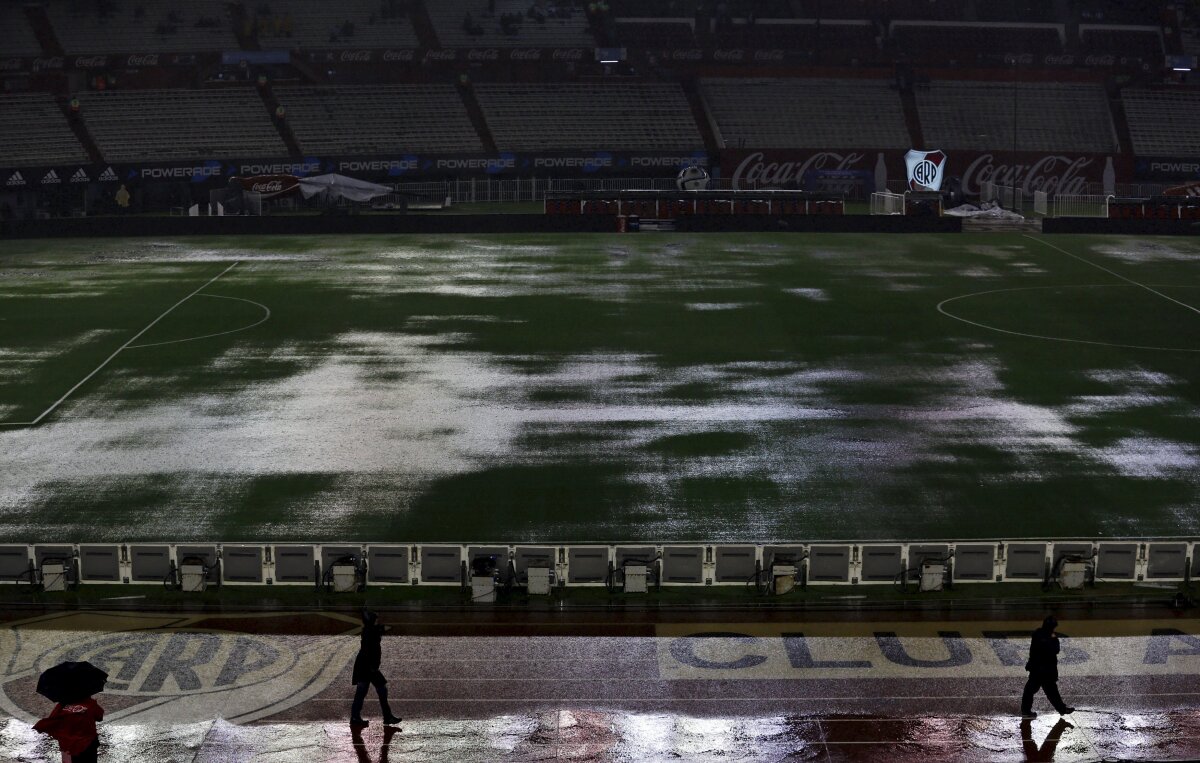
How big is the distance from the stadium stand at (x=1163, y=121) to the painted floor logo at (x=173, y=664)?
268ft

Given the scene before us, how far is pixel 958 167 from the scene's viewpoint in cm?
9281

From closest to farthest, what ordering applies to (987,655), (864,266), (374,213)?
(987,655) < (864,266) < (374,213)

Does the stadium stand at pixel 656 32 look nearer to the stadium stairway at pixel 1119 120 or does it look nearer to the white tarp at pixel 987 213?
the white tarp at pixel 987 213

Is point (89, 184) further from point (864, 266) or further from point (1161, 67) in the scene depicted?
point (1161, 67)

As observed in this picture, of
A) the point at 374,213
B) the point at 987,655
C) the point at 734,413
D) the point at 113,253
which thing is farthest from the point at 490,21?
the point at 987,655

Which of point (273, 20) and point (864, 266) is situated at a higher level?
point (273, 20)

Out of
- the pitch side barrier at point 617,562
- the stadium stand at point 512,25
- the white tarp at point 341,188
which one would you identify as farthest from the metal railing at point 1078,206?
the pitch side barrier at point 617,562

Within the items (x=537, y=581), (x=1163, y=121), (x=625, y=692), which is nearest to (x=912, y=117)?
(x=1163, y=121)

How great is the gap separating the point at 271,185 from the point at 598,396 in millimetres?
43093

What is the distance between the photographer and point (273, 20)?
307ft

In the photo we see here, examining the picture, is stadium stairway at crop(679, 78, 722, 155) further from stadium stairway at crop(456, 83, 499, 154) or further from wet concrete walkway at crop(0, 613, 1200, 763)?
wet concrete walkway at crop(0, 613, 1200, 763)

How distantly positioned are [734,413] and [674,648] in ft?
51.3

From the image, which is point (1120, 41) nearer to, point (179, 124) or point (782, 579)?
point (179, 124)

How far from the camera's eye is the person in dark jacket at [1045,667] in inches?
821
